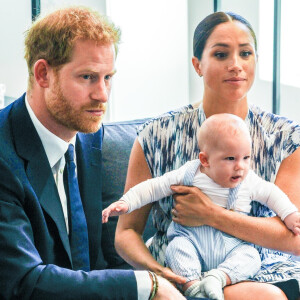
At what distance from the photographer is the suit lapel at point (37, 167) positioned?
1633 millimetres

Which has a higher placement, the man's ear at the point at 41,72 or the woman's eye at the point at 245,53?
the woman's eye at the point at 245,53

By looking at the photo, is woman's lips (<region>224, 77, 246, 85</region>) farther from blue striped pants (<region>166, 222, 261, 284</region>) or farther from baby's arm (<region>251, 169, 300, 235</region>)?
blue striped pants (<region>166, 222, 261, 284</region>)

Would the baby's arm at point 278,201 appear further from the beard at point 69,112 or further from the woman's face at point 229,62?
the beard at point 69,112

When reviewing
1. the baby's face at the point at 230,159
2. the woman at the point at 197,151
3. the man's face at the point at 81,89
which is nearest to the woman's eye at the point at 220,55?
the woman at the point at 197,151

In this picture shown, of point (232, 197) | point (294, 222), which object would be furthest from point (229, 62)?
point (294, 222)

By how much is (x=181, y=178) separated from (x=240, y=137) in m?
0.27

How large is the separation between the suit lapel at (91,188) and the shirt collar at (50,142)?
158mm

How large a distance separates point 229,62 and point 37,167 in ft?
2.48

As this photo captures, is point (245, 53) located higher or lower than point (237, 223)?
higher

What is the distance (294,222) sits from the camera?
1783 mm

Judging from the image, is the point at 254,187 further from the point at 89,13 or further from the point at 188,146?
the point at 89,13

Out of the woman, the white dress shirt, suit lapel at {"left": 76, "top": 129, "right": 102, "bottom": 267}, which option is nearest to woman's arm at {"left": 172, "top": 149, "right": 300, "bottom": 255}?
the woman

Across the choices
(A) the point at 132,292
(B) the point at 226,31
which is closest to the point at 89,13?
(B) the point at 226,31

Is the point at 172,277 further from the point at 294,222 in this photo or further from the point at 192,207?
the point at 294,222
